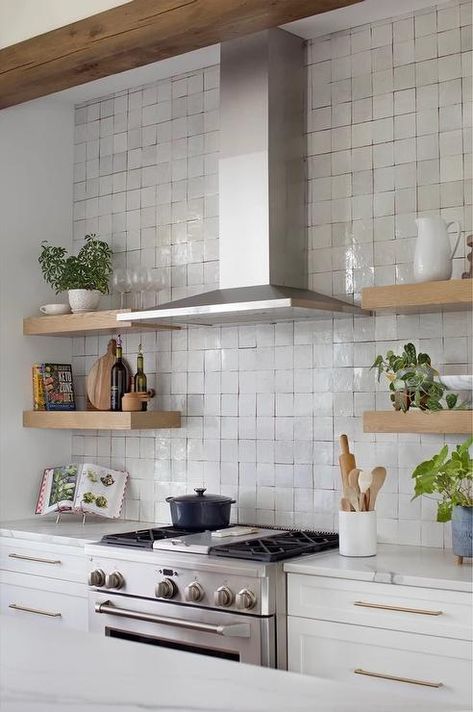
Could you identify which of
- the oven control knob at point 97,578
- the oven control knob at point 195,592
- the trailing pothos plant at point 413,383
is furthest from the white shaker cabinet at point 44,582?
the trailing pothos plant at point 413,383

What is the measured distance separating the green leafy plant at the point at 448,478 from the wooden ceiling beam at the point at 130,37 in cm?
143

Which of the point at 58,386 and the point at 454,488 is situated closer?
the point at 454,488

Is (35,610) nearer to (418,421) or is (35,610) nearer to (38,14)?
(418,421)

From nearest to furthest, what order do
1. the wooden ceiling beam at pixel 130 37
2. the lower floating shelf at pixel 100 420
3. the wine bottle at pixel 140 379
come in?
the wooden ceiling beam at pixel 130 37, the lower floating shelf at pixel 100 420, the wine bottle at pixel 140 379

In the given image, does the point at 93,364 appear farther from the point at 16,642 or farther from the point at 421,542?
the point at 16,642

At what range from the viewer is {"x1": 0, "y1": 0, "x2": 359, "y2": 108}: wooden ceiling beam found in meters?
2.74

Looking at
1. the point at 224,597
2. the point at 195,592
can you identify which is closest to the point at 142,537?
the point at 195,592

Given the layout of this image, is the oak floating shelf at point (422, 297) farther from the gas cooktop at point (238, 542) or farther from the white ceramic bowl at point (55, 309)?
the white ceramic bowl at point (55, 309)

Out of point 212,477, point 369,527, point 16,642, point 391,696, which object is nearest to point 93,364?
point 212,477

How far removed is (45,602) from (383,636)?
149 cm

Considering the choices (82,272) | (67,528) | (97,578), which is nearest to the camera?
(97,578)

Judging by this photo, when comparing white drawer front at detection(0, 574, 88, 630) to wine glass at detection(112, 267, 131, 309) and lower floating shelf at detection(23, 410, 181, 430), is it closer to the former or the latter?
lower floating shelf at detection(23, 410, 181, 430)

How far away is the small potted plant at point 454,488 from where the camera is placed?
2781mm

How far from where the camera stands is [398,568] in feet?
8.91
